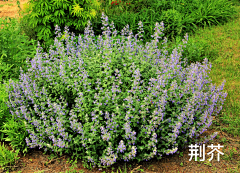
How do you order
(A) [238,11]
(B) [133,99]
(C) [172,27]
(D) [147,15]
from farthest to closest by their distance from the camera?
(A) [238,11]
(D) [147,15]
(C) [172,27]
(B) [133,99]

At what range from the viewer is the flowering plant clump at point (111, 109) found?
350cm

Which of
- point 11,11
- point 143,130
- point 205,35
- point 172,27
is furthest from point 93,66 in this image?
point 11,11

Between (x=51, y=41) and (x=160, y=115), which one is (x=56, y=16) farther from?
(x=160, y=115)

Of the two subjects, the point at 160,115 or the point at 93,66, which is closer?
the point at 160,115

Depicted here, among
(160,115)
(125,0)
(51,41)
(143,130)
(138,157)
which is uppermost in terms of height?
(125,0)

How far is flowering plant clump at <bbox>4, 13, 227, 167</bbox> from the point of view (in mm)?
3496

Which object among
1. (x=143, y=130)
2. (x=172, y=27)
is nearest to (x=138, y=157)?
(x=143, y=130)

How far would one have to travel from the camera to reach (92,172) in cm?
368

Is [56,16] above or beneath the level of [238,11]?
beneath

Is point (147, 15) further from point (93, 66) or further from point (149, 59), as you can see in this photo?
point (93, 66)

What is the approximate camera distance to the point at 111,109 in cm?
369

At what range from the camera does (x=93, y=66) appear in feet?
13.4

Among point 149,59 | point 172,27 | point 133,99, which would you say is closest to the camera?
point 133,99

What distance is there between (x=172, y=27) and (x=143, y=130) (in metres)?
4.98
